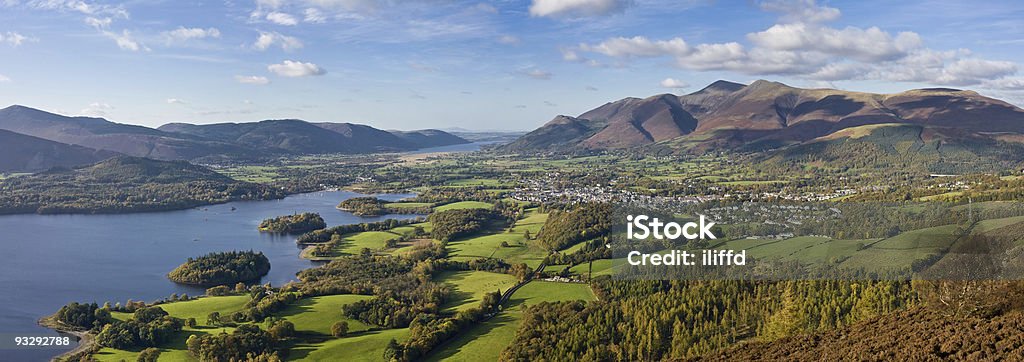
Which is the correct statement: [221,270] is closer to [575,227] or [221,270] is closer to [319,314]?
[319,314]

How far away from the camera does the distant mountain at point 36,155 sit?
476 feet

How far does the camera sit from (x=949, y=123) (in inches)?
6299

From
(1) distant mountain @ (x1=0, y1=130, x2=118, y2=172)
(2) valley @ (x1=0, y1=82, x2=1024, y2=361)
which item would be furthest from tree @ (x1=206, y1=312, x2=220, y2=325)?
(1) distant mountain @ (x1=0, y1=130, x2=118, y2=172)

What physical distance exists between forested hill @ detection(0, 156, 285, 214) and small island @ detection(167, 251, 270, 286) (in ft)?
167

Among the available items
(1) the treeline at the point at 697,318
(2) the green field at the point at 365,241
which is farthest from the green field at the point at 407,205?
(1) the treeline at the point at 697,318

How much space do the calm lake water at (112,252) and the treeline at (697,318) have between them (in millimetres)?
30084

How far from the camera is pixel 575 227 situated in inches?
2516

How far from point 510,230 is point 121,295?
38.9m

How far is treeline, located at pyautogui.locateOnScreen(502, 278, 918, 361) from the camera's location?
26266 mm

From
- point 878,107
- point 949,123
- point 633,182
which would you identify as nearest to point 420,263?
point 633,182

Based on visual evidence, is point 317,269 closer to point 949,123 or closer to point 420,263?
point 420,263

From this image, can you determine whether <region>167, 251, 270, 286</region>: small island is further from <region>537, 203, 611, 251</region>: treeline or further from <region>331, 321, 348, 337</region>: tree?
<region>537, 203, 611, 251</region>: treeline

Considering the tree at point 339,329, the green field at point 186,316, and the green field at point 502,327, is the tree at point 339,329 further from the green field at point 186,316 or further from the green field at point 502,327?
the green field at point 502,327

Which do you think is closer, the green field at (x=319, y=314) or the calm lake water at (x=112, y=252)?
the green field at (x=319, y=314)
